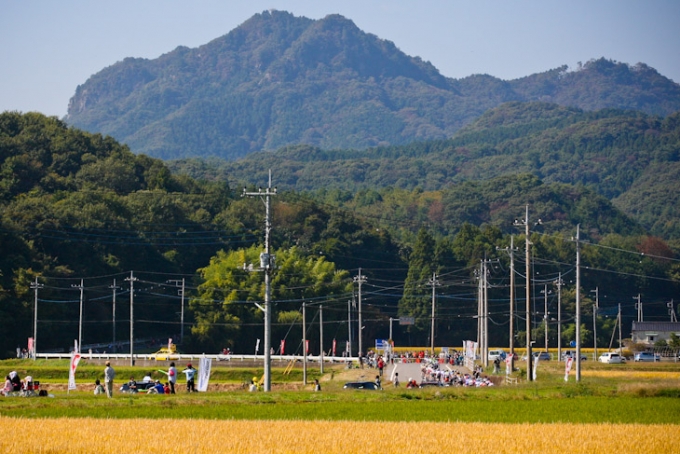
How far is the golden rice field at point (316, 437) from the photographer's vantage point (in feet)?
73.5

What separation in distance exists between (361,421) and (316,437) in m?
3.84

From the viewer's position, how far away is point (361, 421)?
91.9 ft

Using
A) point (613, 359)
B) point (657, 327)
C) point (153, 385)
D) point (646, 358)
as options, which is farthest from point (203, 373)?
point (657, 327)

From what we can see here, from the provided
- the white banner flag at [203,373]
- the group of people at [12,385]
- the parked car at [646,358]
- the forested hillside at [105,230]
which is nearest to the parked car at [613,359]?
the parked car at [646,358]

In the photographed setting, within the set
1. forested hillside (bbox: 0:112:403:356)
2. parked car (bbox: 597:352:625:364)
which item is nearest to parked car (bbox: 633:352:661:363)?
parked car (bbox: 597:352:625:364)

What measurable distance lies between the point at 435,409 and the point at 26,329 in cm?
5348

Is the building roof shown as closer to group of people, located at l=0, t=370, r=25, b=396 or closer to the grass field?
the grass field

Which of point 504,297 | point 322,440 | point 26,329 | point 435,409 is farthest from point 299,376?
point 504,297

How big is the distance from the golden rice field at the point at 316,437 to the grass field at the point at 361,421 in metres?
0.02

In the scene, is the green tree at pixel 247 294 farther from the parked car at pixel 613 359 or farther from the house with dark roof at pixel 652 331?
the house with dark roof at pixel 652 331

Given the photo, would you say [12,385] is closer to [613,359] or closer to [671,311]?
[613,359]

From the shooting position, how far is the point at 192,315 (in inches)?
3644

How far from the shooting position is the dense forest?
286ft

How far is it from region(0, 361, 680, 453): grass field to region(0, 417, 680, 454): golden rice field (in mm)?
24
